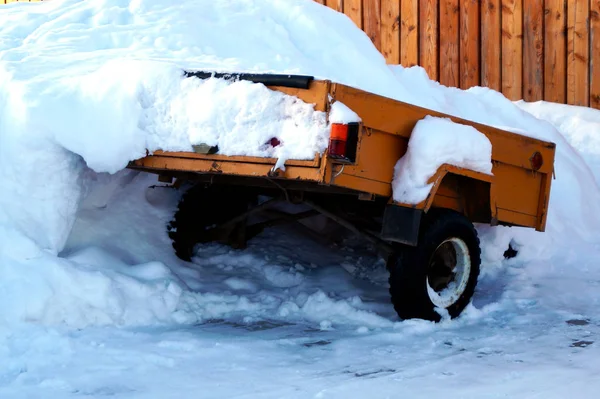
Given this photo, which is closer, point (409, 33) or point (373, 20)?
point (409, 33)

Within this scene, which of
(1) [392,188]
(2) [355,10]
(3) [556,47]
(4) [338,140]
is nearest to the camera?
(4) [338,140]

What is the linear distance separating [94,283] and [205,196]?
180cm

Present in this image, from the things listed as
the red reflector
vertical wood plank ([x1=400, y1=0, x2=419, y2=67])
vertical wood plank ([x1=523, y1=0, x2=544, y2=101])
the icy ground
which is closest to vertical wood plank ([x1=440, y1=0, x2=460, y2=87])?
vertical wood plank ([x1=400, y1=0, x2=419, y2=67])

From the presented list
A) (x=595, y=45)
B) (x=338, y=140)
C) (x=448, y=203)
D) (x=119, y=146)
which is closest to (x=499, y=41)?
(x=595, y=45)

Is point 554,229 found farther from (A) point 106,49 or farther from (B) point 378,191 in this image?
(A) point 106,49

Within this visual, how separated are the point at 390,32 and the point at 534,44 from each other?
1776 millimetres

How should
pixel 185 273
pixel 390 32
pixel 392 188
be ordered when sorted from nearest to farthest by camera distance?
pixel 392 188, pixel 185 273, pixel 390 32

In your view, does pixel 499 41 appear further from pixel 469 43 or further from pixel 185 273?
pixel 185 273

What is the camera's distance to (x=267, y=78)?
495cm

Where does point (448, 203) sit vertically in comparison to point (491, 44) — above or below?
below

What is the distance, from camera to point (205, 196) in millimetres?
6625

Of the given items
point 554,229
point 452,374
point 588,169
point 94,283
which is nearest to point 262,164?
point 94,283

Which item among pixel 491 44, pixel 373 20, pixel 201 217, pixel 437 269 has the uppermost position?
pixel 373 20

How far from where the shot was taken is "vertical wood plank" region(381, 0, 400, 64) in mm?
10375
